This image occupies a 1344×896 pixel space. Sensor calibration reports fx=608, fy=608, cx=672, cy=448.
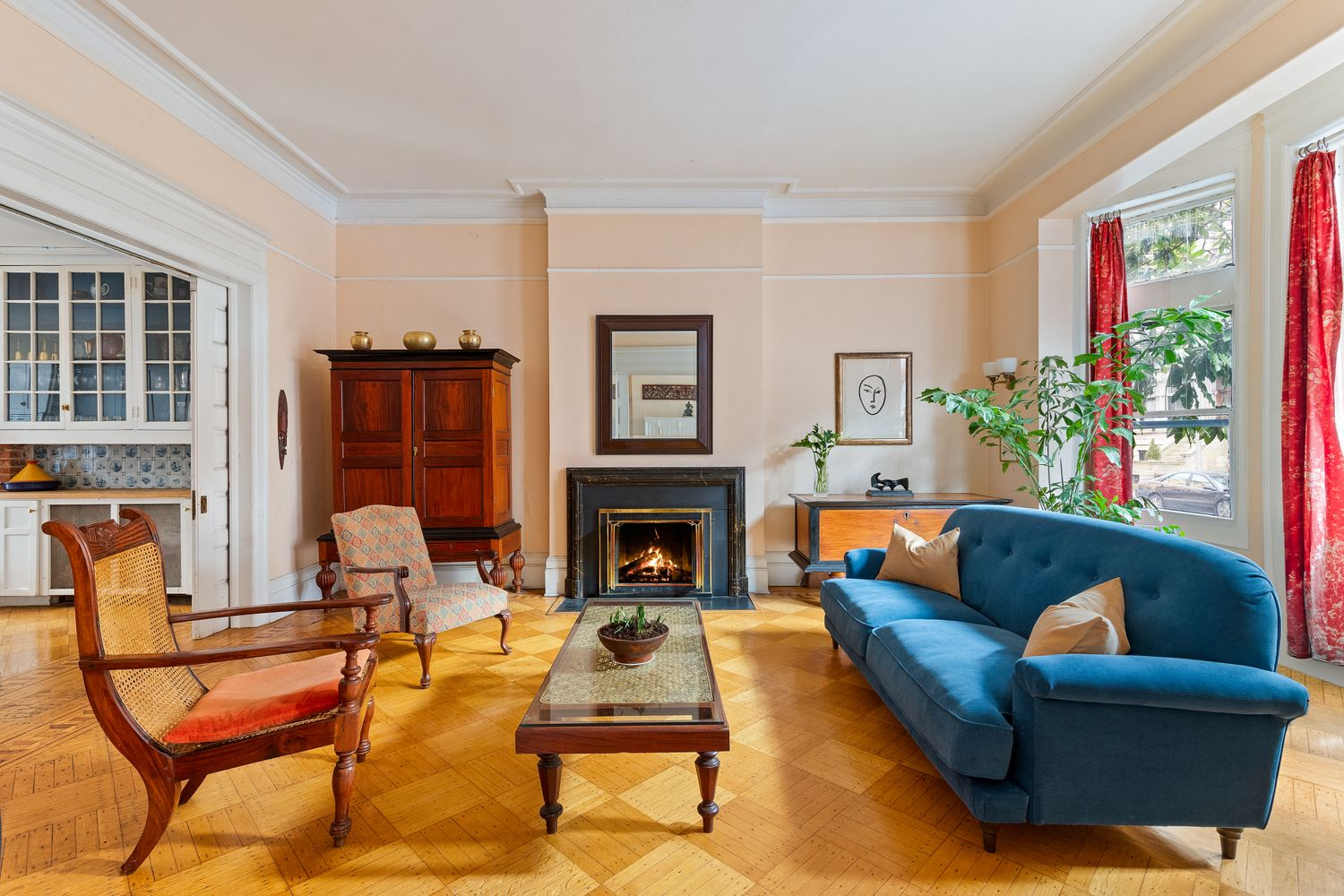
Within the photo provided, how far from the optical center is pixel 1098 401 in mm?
3701

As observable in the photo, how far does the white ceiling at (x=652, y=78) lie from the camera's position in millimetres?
2875

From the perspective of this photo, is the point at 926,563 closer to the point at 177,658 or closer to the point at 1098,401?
the point at 1098,401

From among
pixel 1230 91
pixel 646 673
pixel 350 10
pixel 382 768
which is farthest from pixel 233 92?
pixel 1230 91

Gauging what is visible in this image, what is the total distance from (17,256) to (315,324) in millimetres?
2191

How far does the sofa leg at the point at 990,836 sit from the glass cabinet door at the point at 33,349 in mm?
6425

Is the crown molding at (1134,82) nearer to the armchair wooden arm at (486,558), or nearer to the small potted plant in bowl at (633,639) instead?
the small potted plant in bowl at (633,639)

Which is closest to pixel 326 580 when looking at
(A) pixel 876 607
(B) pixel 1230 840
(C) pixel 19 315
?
(A) pixel 876 607

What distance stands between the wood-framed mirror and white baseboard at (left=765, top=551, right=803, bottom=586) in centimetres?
109

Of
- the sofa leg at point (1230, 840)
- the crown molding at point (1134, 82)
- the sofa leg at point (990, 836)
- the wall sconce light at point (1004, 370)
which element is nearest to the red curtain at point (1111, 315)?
the wall sconce light at point (1004, 370)

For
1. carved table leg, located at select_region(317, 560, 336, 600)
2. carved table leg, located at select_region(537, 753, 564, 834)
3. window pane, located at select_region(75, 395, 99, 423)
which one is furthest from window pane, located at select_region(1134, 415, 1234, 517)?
window pane, located at select_region(75, 395, 99, 423)

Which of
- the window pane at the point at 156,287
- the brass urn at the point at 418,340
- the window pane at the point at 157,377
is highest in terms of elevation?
the window pane at the point at 156,287

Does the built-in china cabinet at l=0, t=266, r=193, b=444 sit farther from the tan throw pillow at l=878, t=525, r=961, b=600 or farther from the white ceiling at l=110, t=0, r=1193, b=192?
the tan throw pillow at l=878, t=525, r=961, b=600

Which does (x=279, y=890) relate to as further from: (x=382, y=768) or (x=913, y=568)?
(x=913, y=568)

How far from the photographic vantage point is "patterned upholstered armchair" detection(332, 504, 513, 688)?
3.17 m
